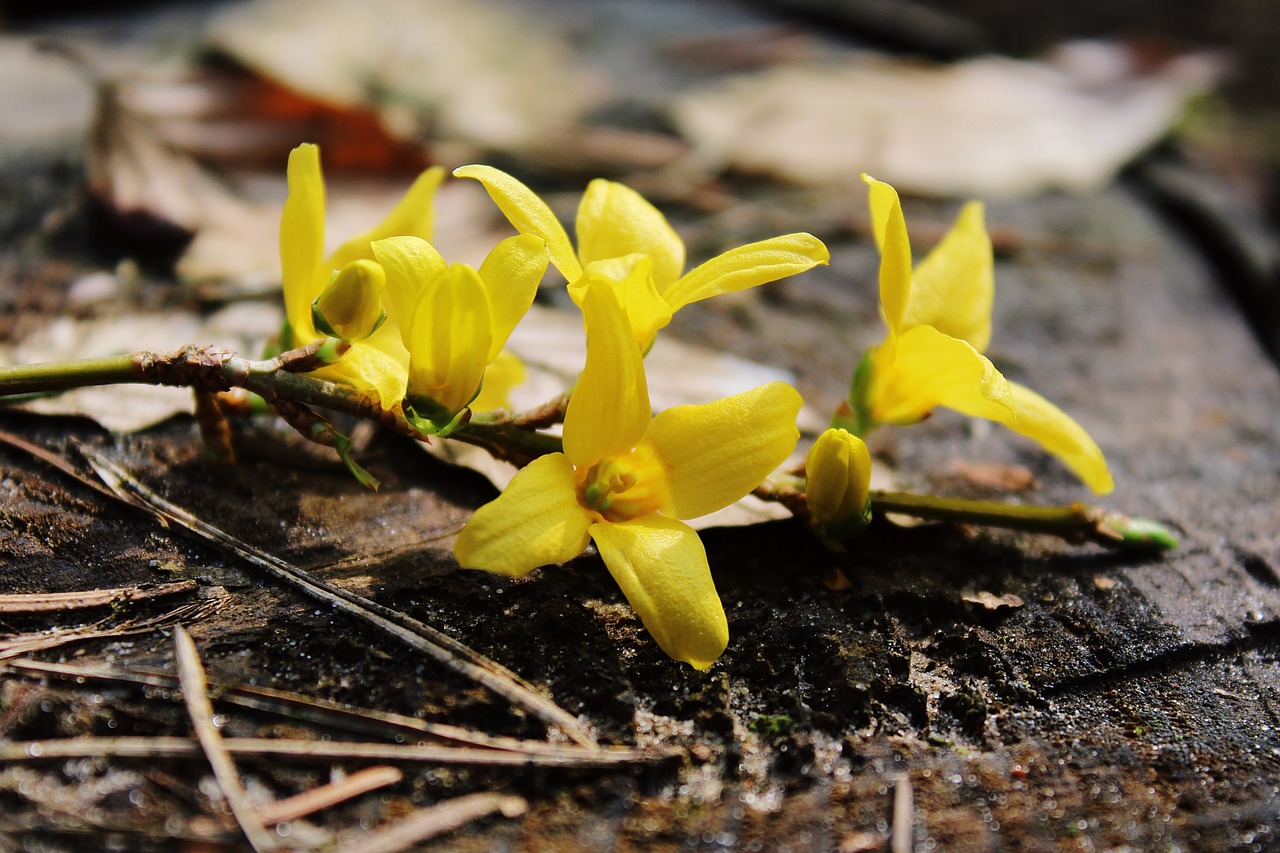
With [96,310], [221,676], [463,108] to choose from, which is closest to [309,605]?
[221,676]

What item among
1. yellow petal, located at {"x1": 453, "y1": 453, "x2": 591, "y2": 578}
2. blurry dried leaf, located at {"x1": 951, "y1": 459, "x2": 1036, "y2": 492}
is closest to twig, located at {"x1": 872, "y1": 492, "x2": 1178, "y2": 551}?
blurry dried leaf, located at {"x1": 951, "y1": 459, "x2": 1036, "y2": 492}

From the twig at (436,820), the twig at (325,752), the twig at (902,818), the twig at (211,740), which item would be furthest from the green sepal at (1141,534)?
the twig at (211,740)

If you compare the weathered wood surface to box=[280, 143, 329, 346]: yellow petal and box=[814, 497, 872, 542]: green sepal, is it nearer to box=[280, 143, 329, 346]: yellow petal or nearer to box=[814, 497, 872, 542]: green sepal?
box=[814, 497, 872, 542]: green sepal

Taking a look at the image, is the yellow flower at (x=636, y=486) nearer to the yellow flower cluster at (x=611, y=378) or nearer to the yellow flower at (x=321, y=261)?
the yellow flower cluster at (x=611, y=378)

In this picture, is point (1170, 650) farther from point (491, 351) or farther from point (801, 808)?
point (491, 351)

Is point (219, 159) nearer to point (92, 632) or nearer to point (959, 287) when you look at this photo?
point (92, 632)

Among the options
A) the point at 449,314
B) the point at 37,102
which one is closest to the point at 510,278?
the point at 449,314
